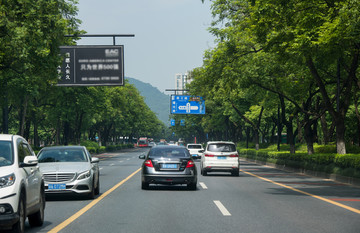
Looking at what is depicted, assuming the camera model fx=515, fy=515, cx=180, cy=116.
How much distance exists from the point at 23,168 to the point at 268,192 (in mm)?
9616

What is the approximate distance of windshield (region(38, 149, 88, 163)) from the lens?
1441 cm

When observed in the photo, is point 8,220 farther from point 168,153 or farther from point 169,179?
point 168,153

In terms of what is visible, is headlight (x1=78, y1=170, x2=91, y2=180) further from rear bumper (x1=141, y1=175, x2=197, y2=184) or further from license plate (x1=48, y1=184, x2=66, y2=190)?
rear bumper (x1=141, y1=175, x2=197, y2=184)

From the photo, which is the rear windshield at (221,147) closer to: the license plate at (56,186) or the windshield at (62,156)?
the windshield at (62,156)

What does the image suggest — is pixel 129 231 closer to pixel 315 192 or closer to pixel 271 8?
pixel 315 192

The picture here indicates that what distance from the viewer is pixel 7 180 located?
24.4 feet

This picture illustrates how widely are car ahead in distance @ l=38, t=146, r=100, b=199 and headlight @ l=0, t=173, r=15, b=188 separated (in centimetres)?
557

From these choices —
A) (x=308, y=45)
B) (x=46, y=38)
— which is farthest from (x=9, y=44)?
(x=308, y=45)

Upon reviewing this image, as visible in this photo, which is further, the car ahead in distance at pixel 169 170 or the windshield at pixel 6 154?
the car ahead in distance at pixel 169 170

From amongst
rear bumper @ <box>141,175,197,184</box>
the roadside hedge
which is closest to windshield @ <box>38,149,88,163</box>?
rear bumper @ <box>141,175,197,184</box>

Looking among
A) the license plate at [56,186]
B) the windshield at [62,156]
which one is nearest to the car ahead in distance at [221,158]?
the windshield at [62,156]

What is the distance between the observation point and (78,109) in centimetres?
4719

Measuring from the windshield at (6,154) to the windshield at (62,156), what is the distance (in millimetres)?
5924

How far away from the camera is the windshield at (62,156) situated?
14406 millimetres
